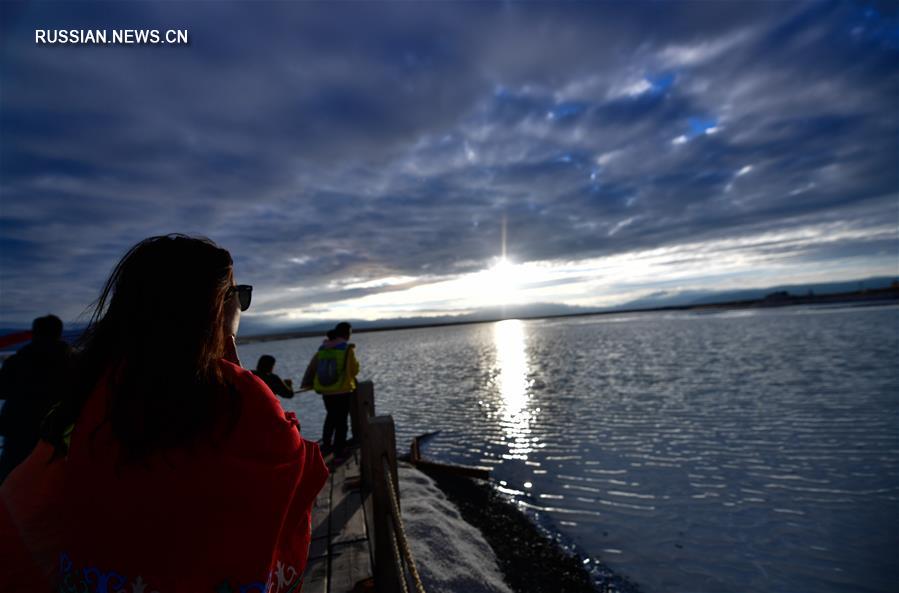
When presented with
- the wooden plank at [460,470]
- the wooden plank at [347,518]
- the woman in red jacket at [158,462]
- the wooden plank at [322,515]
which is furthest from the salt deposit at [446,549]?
the woman in red jacket at [158,462]

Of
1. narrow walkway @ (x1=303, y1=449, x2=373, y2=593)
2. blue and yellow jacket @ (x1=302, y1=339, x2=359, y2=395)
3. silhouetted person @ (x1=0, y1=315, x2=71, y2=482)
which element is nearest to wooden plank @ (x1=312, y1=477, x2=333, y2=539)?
→ narrow walkway @ (x1=303, y1=449, x2=373, y2=593)

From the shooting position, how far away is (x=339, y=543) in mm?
4895

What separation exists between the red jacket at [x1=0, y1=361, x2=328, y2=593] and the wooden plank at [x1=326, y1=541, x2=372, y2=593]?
3032 mm

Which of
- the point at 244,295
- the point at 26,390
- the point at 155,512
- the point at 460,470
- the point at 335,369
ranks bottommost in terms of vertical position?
the point at 460,470

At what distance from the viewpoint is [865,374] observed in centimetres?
1759

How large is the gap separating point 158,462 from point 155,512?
16 cm

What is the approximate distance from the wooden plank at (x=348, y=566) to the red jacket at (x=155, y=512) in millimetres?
3032

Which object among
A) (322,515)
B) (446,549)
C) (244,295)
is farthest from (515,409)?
(244,295)

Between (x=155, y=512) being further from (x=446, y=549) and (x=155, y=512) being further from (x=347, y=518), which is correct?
(x=446, y=549)

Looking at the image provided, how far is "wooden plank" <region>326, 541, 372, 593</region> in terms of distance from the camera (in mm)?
4195

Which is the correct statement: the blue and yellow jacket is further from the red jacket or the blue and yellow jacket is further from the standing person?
the red jacket

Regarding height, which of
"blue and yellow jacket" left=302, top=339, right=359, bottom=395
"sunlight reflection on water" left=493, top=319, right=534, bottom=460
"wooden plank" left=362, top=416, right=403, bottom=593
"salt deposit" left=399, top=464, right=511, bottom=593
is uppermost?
"blue and yellow jacket" left=302, top=339, right=359, bottom=395

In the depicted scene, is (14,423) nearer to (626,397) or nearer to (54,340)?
(54,340)

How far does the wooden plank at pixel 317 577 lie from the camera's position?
13.6ft
